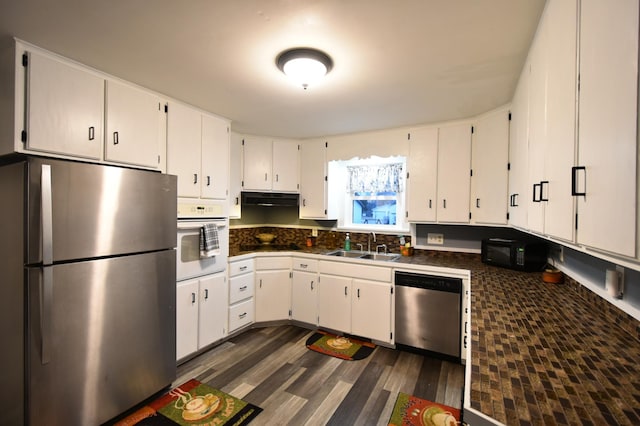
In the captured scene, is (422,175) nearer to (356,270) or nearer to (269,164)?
(356,270)

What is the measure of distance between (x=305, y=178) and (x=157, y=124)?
187 cm

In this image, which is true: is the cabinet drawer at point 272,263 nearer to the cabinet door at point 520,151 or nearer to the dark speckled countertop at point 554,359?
the dark speckled countertop at point 554,359

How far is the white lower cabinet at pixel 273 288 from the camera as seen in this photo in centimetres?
330

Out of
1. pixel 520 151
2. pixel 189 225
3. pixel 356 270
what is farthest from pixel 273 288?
pixel 520 151

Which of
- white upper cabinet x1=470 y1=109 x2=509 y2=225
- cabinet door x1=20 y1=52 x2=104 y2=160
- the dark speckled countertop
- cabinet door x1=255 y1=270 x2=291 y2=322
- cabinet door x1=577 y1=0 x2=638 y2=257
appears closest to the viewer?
cabinet door x1=577 y1=0 x2=638 y2=257

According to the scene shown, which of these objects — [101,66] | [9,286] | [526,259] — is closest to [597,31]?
[526,259]

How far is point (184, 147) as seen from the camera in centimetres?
252

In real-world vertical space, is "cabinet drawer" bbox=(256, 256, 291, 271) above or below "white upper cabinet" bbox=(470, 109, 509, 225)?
below

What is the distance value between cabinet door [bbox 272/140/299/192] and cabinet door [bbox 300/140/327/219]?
94 mm

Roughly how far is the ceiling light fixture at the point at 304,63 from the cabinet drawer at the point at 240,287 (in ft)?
7.07

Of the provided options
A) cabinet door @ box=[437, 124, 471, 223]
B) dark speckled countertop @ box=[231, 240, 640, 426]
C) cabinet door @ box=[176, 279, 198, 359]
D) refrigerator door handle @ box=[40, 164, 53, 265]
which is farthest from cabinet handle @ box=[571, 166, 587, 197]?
cabinet door @ box=[176, 279, 198, 359]

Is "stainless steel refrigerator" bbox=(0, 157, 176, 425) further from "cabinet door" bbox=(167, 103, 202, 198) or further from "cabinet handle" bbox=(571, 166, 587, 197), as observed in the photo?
"cabinet handle" bbox=(571, 166, 587, 197)

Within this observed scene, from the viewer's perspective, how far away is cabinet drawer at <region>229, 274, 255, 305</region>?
3.00 metres

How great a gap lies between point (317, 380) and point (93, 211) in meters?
2.05
